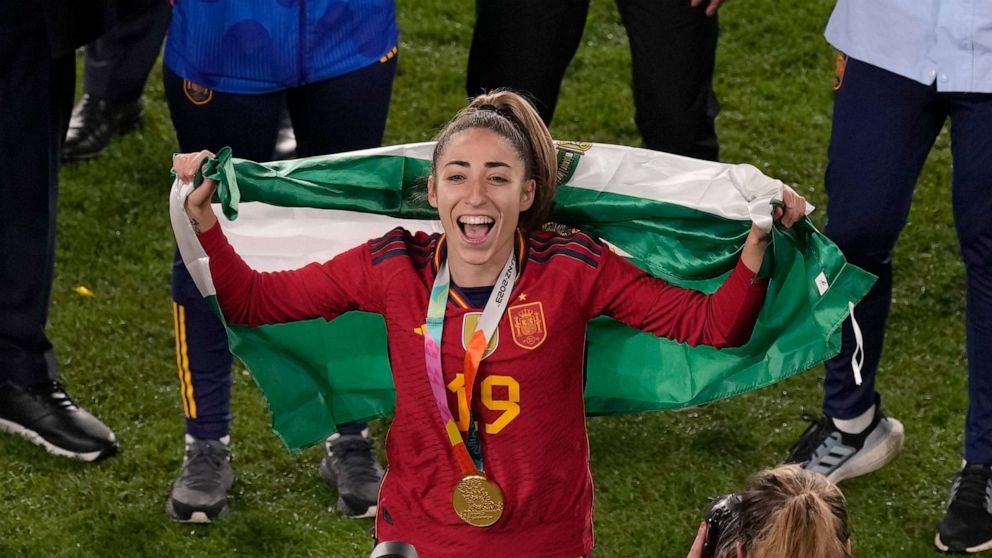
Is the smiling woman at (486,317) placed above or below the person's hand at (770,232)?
below

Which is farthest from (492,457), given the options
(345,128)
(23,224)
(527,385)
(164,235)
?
(164,235)

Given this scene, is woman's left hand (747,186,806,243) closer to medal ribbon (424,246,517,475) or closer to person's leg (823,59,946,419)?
medal ribbon (424,246,517,475)

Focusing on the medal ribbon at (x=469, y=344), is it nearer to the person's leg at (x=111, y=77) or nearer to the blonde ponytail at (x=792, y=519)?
the blonde ponytail at (x=792, y=519)

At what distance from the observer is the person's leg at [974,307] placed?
4.28 meters

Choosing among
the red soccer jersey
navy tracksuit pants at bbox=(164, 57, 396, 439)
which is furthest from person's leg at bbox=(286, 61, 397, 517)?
the red soccer jersey

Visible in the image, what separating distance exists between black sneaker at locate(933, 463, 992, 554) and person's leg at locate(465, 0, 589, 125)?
1.68 metres

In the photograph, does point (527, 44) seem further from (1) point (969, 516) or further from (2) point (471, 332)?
(1) point (969, 516)

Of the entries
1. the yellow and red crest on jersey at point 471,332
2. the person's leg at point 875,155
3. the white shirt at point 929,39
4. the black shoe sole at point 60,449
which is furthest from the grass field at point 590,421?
the white shirt at point 929,39

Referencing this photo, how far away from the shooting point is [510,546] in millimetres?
3625

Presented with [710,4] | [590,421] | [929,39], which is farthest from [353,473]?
[929,39]

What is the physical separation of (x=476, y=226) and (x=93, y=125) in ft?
11.8

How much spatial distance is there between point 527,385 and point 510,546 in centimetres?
37

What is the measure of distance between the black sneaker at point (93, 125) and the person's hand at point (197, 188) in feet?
10.7

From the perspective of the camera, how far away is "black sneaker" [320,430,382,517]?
4758 millimetres
